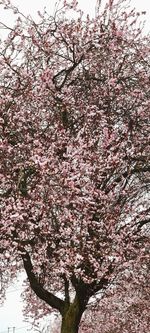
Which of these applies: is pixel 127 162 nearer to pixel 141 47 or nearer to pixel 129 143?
pixel 129 143

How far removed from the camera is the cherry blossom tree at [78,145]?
11539mm

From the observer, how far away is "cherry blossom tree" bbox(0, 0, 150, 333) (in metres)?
11.5

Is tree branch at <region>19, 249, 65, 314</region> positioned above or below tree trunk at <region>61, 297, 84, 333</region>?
above

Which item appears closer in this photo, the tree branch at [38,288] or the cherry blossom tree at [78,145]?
the cherry blossom tree at [78,145]

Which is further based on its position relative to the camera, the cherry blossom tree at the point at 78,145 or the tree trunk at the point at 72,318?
the tree trunk at the point at 72,318

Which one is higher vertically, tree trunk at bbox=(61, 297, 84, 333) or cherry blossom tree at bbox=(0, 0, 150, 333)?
cherry blossom tree at bbox=(0, 0, 150, 333)

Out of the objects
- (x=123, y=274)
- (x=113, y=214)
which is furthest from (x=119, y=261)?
(x=123, y=274)

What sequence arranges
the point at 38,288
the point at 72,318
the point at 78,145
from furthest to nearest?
1. the point at 38,288
2. the point at 72,318
3. the point at 78,145

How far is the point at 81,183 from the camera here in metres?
10.9

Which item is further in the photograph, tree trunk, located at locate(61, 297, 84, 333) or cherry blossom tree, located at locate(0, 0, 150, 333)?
tree trunk, located at locate(61, 297, 84, 333)

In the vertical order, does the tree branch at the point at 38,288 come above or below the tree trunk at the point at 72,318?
above

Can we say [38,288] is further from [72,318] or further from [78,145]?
[78,145]

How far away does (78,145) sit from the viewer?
1175cm

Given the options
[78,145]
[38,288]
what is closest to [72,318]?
[38,288]
